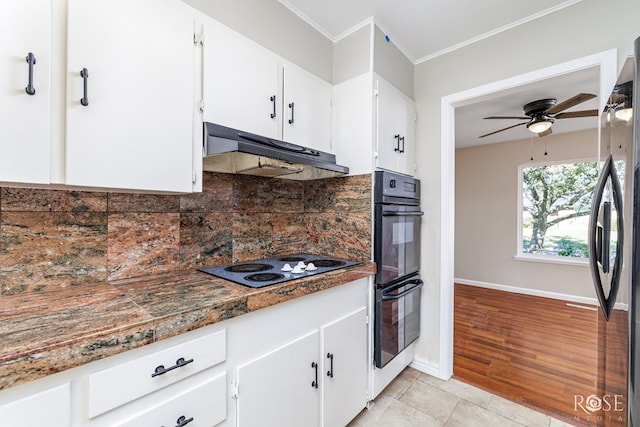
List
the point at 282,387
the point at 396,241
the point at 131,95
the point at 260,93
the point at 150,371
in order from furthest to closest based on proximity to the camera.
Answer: the point at 396,241, the point at 260,93, the point at 282,387, the point at 131,95, the point at 150,371

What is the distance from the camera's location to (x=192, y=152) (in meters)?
1.34

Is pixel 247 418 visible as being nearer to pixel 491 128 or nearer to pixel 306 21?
pixel 306 21

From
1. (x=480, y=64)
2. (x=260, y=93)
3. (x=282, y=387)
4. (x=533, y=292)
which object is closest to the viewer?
(x=282, y=387)

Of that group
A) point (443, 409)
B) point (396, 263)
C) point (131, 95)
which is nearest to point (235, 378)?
point (131, 95)

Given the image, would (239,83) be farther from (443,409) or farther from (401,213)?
(443,409)

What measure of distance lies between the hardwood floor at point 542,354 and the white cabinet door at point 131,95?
6.10ft

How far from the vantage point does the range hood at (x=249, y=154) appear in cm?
136

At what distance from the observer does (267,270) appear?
1678 mm

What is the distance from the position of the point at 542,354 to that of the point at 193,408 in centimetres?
311

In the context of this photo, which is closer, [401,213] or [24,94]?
[24,94]

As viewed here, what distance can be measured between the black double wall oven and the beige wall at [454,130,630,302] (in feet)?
11.5

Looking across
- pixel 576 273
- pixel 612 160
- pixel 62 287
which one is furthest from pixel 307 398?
pixel 576 273

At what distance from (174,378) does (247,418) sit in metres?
0.41

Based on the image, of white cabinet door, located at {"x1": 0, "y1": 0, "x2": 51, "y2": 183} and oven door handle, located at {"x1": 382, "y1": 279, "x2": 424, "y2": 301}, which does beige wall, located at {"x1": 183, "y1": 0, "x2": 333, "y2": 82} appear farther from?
oven door handle, located at {"x1": 382, "y1": 279, "x2": 424, "y2": 301}
